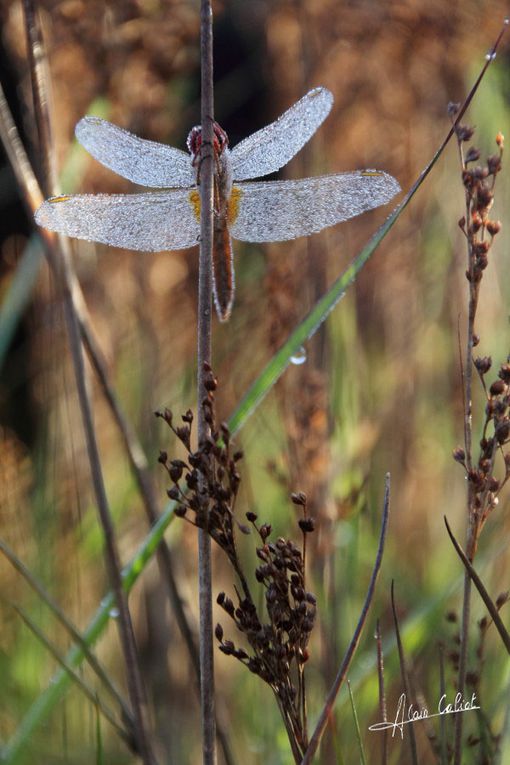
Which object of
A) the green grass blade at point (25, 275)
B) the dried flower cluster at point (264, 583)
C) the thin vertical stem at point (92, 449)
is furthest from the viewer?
the green grass blade at point (25, 275)

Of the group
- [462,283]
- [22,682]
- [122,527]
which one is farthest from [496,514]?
[22,682]

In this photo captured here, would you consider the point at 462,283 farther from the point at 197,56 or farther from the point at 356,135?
the point at 197,56

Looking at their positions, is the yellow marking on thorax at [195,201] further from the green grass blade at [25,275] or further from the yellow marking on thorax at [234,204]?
the green grass blade at [25,275]

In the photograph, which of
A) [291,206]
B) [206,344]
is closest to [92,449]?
Answer: [206,344]

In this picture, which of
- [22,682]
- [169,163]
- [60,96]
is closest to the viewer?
[169,163]
